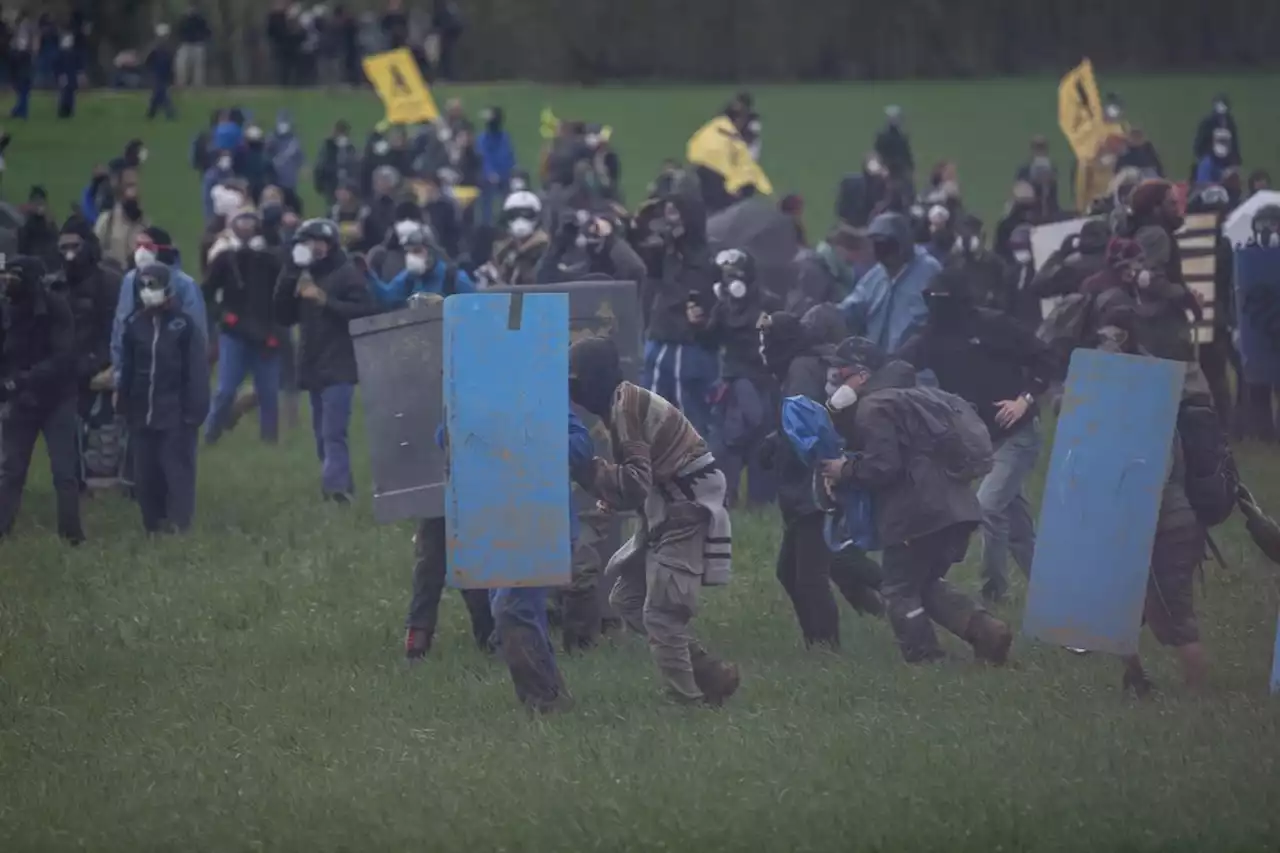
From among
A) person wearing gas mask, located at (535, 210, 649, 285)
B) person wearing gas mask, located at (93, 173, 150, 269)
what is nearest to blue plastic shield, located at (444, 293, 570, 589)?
person wearing gas mask, located at (535, 210, 649, 285)

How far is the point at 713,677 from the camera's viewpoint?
9570 millimetres

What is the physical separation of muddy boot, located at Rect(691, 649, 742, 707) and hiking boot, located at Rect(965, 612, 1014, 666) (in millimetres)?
1222

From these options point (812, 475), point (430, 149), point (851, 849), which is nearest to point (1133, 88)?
point (430, 149)

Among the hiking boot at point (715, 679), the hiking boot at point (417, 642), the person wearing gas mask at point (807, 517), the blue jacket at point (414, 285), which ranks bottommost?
the hiking boot at point (417, 642)

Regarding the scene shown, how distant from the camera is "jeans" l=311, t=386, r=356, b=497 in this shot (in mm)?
15953

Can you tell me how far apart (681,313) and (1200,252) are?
16.6 feet

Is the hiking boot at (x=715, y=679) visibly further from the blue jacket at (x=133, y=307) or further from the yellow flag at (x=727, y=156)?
the yellow flag at (x=727, y=156)

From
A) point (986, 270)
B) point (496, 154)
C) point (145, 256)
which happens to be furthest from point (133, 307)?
point (496, 154)

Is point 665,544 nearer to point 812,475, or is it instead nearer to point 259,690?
point 812,475

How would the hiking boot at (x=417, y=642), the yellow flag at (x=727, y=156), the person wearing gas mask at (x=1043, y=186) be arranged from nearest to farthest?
1. the hiking boot at (x=417, y=642)
2. the yellow flag at (x=727, y=156)
3. the person wearing gas mask at (x=1043, y=186)

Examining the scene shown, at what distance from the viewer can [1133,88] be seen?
5119 cm

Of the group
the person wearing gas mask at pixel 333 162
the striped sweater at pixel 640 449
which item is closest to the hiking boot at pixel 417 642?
the striped sweater at pixel 640 449

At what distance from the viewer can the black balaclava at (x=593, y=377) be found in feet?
30.2

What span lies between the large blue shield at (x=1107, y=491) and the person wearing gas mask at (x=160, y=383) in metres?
6.91
